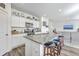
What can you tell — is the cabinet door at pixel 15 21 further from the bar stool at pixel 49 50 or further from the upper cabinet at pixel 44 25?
the bar stool at pixel 49 50

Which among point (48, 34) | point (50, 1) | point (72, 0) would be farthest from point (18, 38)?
point (72, 0)

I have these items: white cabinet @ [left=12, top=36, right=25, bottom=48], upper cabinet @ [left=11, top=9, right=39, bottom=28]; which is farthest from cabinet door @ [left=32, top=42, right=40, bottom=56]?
upper cabinet @ [left=11, top=9, right=39, bottom=28]

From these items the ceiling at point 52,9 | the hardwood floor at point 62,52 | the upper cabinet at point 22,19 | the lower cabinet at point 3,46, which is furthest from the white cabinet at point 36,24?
the lower cabinet at point 3,46

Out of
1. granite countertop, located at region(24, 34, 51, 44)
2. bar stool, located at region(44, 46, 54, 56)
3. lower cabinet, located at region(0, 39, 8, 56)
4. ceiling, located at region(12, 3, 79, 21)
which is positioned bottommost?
bar stool, located at region(44, 46, 54, 56)

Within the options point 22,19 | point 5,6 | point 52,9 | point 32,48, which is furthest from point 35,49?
point 5,6

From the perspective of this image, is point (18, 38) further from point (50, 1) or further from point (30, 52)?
point (50, 1)

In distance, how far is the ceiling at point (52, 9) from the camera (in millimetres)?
1577

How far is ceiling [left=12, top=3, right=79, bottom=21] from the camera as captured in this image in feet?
5.17

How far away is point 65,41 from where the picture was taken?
1.74 meters

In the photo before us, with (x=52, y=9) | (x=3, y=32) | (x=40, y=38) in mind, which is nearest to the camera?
(x=3, y=32)

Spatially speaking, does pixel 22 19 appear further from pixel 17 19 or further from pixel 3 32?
pixel 3 32

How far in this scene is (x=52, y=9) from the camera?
1.65m

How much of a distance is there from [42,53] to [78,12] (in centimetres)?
98

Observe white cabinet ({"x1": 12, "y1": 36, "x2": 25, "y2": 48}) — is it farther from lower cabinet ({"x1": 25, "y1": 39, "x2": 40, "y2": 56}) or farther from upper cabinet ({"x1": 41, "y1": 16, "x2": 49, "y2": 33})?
upper cabinet ({"x1": 41, "y1": 16, "x2": 49, "y2": 33})
